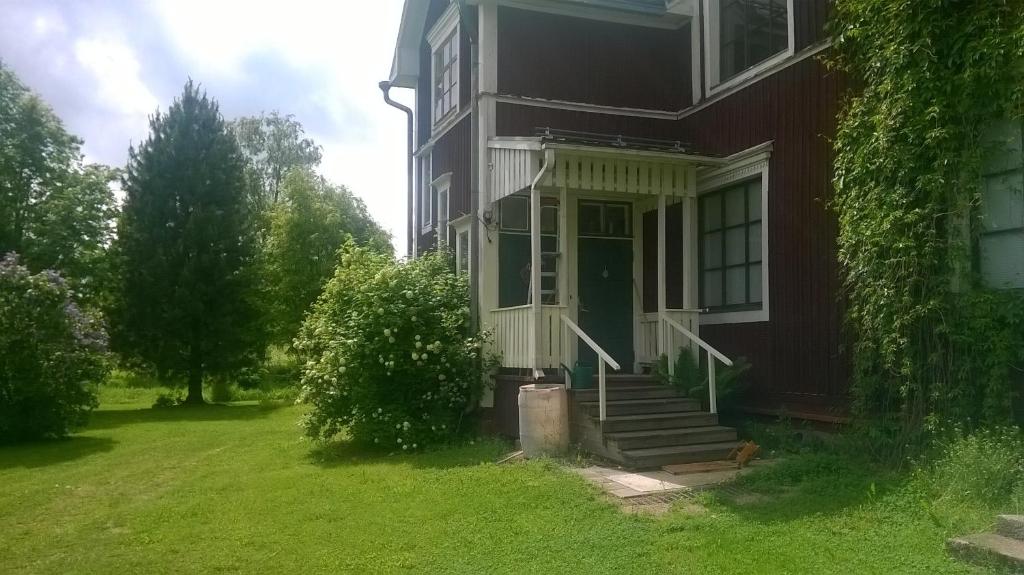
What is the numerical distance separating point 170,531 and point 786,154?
7.23 metres

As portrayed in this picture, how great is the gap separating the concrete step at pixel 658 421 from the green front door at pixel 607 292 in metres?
2.30

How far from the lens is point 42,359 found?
13219 mm

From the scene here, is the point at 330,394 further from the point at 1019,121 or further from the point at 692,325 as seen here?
the point at 1019,121

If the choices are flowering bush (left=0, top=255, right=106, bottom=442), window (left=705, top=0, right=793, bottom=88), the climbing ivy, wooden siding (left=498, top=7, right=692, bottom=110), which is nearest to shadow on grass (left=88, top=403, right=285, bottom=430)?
flowering bush (left=0, top=255, right=106, bottom=442)

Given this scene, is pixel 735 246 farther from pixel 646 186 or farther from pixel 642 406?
pixel 642 406

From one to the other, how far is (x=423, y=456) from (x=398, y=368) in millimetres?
1239

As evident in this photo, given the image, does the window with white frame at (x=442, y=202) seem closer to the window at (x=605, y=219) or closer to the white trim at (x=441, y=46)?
the white trim at (x=441, y=46)

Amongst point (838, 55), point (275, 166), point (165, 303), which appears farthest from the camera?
point (275, 166)

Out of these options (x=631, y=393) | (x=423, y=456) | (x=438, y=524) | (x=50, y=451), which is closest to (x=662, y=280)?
(x=631, y=393)

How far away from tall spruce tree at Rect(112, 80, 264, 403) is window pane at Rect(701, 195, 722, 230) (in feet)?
50.2

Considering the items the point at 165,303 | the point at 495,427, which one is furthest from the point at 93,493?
the point at 165,303

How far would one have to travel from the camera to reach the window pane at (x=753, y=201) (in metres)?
9.77

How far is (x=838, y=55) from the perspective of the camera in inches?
328

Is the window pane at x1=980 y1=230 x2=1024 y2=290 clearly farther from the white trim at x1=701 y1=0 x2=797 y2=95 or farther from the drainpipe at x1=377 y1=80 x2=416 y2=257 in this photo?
the drainpipe at x1=377 y1=80 x2=416 y2=257
